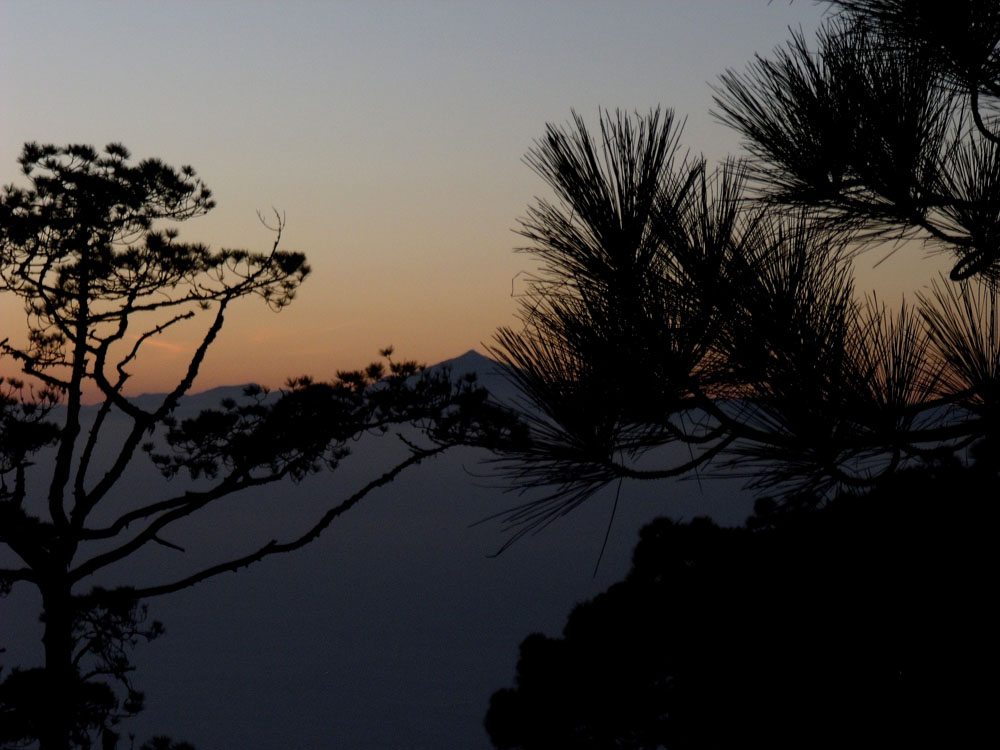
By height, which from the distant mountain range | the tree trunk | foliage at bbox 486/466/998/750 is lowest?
foliage at bbox 486/466/998/750

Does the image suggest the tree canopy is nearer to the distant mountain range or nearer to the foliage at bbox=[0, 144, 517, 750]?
the foliage at bbox=[0, 144, 517, 750]

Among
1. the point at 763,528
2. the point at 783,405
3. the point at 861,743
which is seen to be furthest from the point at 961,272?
the point at 763,528

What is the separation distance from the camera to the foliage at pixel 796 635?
4547 millimetres

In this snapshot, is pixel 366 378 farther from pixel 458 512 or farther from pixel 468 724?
pixel 458 512

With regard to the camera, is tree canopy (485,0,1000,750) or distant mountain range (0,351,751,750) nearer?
tree canopy (485,0,1000,750)

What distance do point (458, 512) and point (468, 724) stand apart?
4241 cm

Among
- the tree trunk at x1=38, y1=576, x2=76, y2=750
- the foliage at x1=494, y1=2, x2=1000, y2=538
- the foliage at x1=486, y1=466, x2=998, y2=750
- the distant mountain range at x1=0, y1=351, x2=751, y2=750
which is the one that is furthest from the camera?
the distant mountain range at x1=0, y1=351, x2=751, y2=750

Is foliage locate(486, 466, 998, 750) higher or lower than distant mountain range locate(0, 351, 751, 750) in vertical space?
lower

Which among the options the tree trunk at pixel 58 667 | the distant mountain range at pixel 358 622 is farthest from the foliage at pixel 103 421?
the distant mountain range at pixel 358 622

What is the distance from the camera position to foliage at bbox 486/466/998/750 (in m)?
4.55

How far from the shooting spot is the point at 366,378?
7242mm

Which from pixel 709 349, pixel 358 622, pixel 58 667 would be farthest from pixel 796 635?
pixel 358 622

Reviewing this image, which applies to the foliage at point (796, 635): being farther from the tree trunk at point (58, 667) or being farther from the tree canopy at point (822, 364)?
the tree trunk at point (58, 667)

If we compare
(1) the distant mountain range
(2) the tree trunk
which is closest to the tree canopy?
(2) the tree trunk
